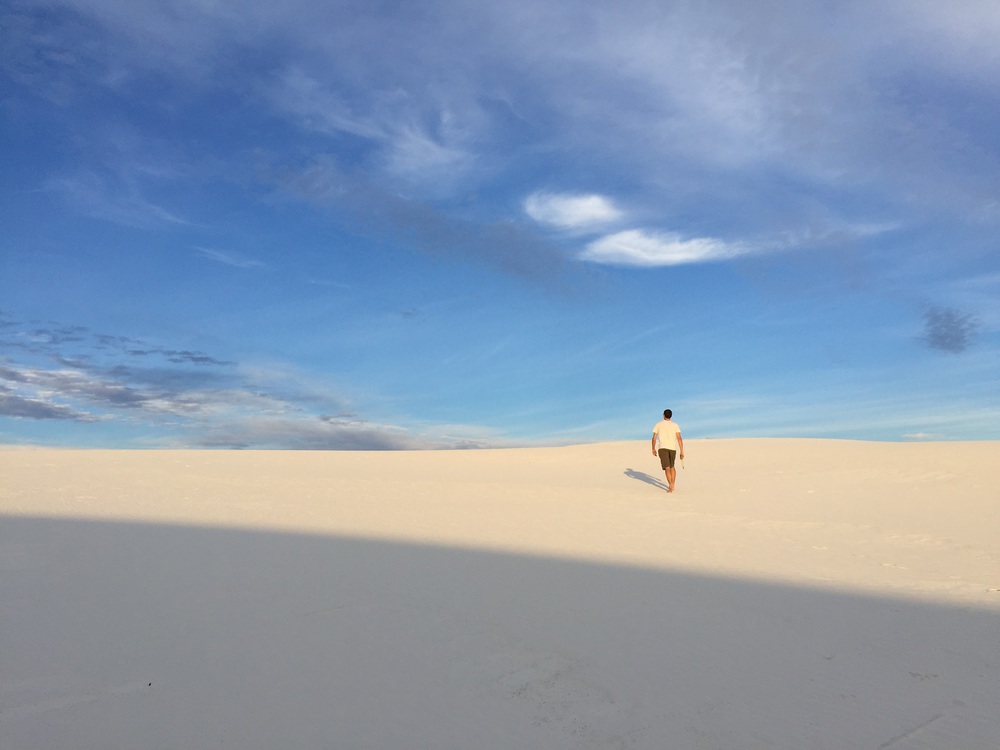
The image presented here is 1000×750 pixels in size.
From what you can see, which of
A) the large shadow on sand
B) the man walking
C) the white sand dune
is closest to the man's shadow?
the man walking

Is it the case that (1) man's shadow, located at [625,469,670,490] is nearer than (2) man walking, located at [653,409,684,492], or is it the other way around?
(2) man walking, located at [653,409,684,492]

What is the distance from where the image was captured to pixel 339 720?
3721 mm

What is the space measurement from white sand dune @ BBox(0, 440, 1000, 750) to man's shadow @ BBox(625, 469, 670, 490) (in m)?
4.29

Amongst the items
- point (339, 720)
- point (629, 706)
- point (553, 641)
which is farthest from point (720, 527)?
point (339, 720)

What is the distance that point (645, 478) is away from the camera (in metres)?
17.4

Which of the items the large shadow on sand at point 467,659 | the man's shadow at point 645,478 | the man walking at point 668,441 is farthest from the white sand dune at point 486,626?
the man's shadow at point 645,478

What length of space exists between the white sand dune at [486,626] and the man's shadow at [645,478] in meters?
4.29

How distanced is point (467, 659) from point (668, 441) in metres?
10.8

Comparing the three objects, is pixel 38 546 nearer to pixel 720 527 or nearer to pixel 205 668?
pixel 205 668

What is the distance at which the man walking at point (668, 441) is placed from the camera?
48.1ft

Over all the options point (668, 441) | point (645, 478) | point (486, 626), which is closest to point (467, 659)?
point (486, 626)

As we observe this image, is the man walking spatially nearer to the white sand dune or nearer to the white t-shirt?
the white t-shirt

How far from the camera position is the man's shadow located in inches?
632

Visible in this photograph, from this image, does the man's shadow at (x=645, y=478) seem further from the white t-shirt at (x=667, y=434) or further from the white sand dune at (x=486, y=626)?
the white sand dune at (x=486, y=626)
